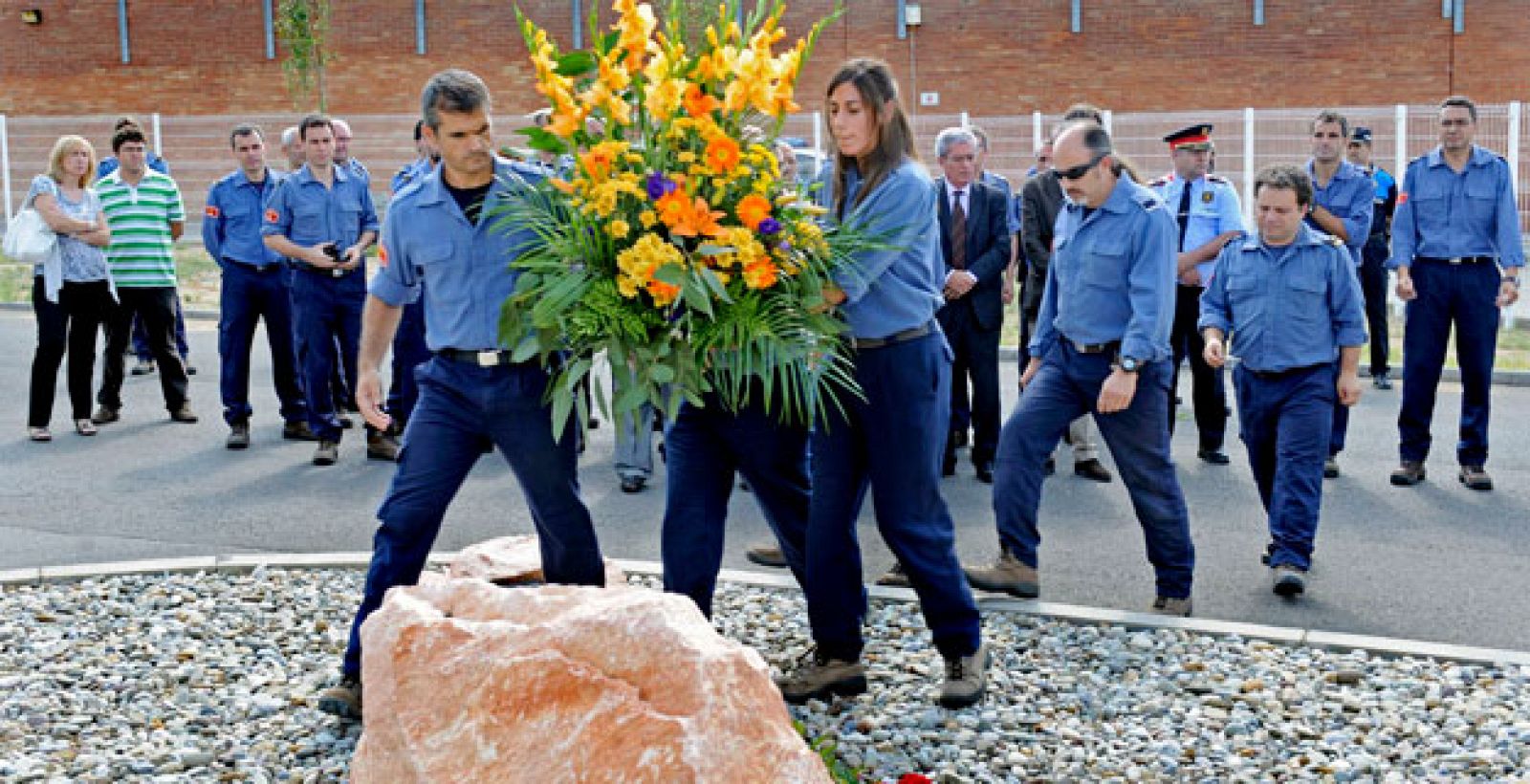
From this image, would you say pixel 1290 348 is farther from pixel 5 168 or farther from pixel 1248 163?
pixel 5 168

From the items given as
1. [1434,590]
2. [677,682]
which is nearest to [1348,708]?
[1434,590]

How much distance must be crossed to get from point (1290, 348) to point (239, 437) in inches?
269

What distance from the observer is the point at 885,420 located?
5270 mm

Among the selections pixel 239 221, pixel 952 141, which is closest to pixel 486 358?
pixel 952 141

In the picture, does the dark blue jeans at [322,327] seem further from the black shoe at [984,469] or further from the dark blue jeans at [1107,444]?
the dark blue jeans at [1107,444]

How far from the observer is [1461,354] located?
9.48 metres

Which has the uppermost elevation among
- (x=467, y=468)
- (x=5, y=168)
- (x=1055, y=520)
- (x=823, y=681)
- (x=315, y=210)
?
(x=5, y=168)

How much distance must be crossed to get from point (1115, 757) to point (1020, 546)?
190 cm

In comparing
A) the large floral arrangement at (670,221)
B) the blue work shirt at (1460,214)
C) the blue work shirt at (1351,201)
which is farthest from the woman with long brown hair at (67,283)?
the blue work shirt at (1460,214)

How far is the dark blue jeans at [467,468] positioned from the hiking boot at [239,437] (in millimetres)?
5864

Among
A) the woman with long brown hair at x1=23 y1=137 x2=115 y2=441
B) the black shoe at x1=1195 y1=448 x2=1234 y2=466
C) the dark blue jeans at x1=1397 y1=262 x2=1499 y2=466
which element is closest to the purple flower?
the dark blue jeans at x1=1397 y1=262 x2=1499 y2=466

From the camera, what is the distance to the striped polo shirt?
452 inches

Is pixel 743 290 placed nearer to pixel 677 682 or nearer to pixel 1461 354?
pixel 677 682

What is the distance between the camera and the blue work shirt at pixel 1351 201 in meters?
11.1
